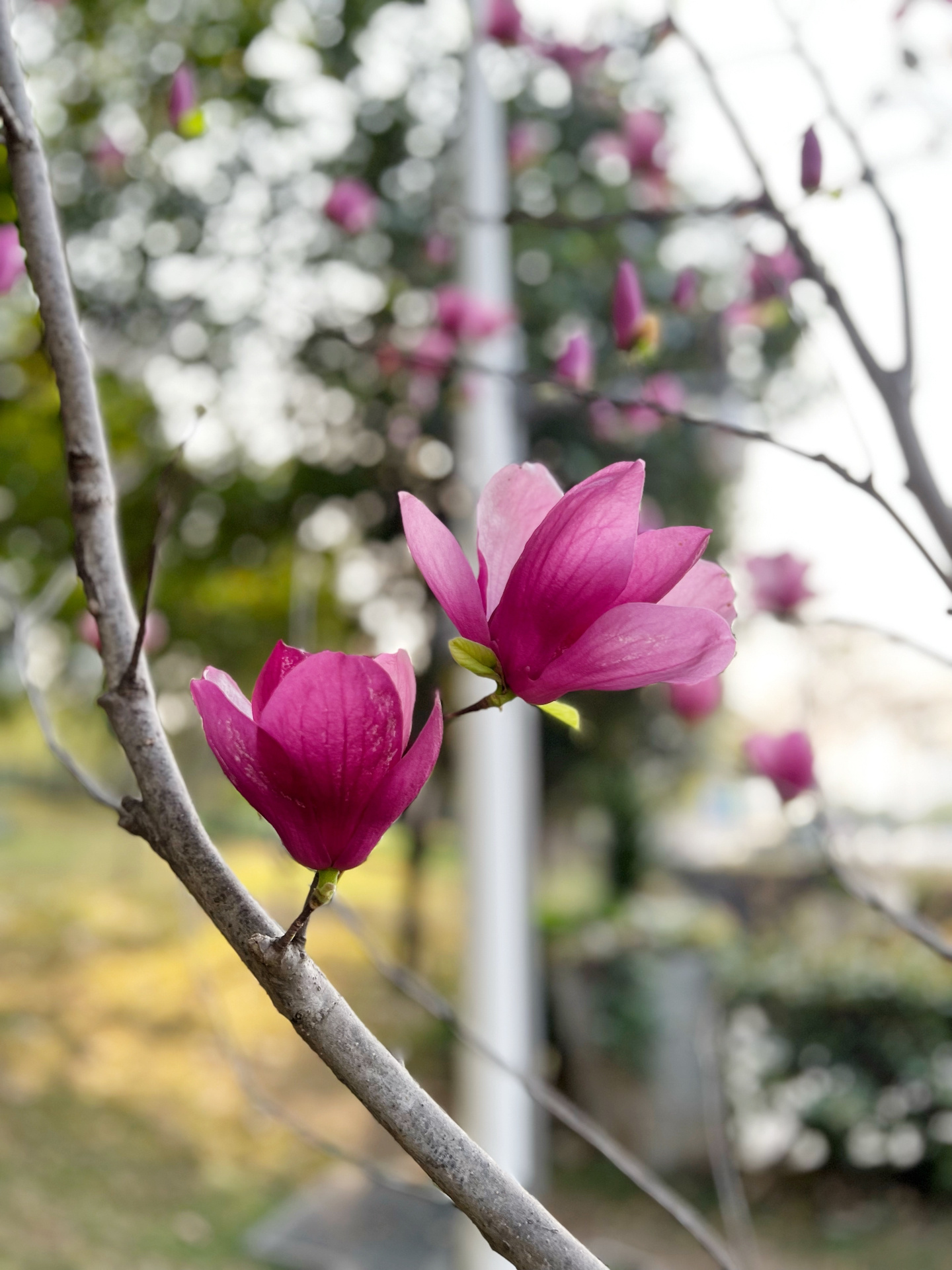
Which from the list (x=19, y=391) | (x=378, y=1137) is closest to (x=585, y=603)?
(x=19, y=391)

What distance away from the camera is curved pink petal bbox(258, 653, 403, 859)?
0.24 metres

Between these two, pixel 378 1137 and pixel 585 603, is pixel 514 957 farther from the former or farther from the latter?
pixel 585 603

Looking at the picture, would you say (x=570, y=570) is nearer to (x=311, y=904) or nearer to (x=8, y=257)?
(x=311, y=904)

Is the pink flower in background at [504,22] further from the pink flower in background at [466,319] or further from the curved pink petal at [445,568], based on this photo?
the curved pink petal at [445,568]

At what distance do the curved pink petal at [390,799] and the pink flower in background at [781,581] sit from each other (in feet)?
2.62

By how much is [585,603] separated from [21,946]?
3.74 meters

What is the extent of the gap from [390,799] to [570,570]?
7 cm

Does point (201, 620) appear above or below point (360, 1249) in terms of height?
above

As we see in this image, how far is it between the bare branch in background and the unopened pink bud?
16 cm

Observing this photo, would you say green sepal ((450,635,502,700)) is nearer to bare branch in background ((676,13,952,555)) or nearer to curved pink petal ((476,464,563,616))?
curved pink petal ((476,464,563,616))

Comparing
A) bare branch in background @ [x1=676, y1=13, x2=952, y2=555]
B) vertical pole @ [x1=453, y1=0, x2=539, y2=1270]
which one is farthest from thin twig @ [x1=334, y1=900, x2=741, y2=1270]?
vertical pole @ [x1=453, y1=0, x2=539, y2=1270]

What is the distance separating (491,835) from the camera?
A: 2309mm

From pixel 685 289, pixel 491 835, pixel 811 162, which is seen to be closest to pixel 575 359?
pixel 685 289

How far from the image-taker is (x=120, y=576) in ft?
1.01
